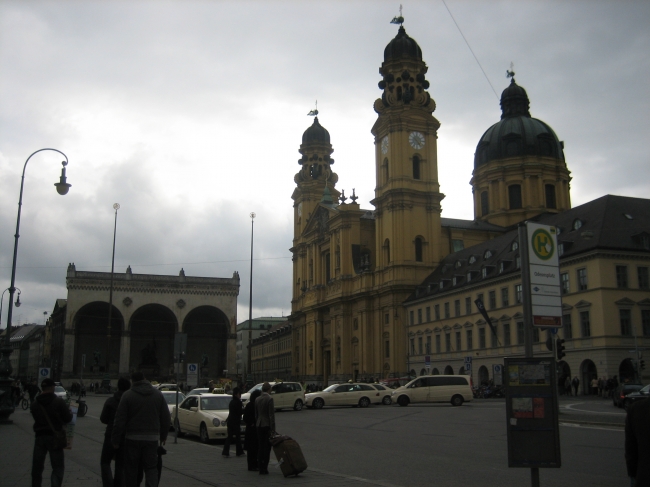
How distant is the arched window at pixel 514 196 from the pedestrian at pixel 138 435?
80.4 m

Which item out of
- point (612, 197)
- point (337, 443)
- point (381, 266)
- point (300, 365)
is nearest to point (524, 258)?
point (337, 443)

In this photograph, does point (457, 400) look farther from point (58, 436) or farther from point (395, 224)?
point (395, 224)

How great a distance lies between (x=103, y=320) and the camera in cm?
9419

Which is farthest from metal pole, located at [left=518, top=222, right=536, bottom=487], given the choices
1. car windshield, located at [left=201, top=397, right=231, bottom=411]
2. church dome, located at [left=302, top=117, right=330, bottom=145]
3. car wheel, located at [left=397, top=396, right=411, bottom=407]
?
church dome, located at [left=302, top=117, right=330, bottom=145]

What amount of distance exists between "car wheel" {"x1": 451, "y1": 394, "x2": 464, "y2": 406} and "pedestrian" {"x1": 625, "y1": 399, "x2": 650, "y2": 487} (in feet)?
115

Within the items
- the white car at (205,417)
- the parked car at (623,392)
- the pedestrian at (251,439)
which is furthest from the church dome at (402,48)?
the pedestrian at (251,439)

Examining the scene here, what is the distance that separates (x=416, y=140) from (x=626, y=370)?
37.6 metres

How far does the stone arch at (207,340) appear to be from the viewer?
3812 inches

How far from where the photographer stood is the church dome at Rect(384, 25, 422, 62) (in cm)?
8119

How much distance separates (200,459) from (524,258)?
9351 millimetres

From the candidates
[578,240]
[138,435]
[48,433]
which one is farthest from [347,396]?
[138,435]

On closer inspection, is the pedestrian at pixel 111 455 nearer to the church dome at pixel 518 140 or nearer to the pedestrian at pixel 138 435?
the pedestrian at pixel 138 435

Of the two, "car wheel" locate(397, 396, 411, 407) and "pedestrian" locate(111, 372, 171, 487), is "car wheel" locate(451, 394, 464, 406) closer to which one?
"car wheel" locate(397, 396, 411, 407)

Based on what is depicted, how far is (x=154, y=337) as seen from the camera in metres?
96.8
